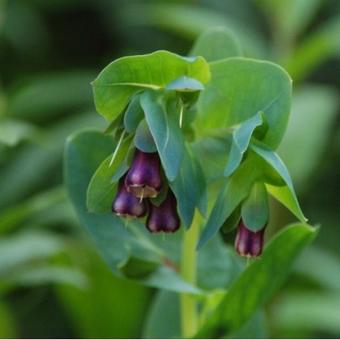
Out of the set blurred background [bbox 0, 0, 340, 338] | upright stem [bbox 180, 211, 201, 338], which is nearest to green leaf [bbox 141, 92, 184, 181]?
upright stem [bbox 180, 211, 201, 338]

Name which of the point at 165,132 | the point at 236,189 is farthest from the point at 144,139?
the point at 236,189

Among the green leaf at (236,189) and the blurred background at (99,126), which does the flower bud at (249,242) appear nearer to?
the green leaf at (236,189)


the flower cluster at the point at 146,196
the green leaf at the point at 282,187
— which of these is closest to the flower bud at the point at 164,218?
the flower cluster at the point at 146,196

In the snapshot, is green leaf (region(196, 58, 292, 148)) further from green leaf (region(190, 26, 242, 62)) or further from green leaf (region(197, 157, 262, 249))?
green leaf (region(190, 26, 242, 62))

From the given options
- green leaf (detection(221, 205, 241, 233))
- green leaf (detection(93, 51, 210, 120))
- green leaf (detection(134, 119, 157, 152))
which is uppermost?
green leaf (detection(93, 51, 210, 120))

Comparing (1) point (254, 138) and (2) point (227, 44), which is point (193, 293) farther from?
(2) point (227, 44)

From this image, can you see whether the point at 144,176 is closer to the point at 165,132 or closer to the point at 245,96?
the point at 165,132
